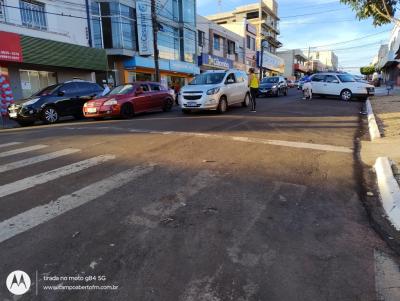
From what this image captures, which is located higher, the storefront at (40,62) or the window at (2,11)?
the window at (2,11)

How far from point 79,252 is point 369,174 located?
4.84m

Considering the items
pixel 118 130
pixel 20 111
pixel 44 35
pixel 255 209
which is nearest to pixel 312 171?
pixel 255 209

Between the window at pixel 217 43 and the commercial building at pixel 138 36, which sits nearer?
the commercial building at pixel 138 36

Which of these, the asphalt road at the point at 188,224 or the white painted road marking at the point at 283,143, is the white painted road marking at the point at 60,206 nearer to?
the asphalt road at the point at 188,224

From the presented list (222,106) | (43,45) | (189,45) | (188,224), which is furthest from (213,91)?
(189,45)

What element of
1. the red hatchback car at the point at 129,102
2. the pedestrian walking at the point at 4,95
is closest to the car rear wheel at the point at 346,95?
the red hatchback car at the point at 129,102

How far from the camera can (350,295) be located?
2.67 metres

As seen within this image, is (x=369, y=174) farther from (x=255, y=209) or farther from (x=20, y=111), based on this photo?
(x=20, y=111)

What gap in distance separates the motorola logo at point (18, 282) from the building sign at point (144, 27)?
88.6ft

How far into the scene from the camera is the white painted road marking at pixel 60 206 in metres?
3.77

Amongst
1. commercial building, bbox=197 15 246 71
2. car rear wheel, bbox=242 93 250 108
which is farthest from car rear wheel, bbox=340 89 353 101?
commercial building, bbox=197 15 246 71

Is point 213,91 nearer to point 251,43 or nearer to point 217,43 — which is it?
point 217,43

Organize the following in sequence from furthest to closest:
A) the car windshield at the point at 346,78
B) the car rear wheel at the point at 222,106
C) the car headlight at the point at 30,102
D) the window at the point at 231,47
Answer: the window at the point at 231,47 → the car windshield at the point at 346,78 → the car rear wheel at the point at 222,106 → the car headlight at the point at 30,102

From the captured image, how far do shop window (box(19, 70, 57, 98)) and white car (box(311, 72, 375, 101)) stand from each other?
17284 mm
